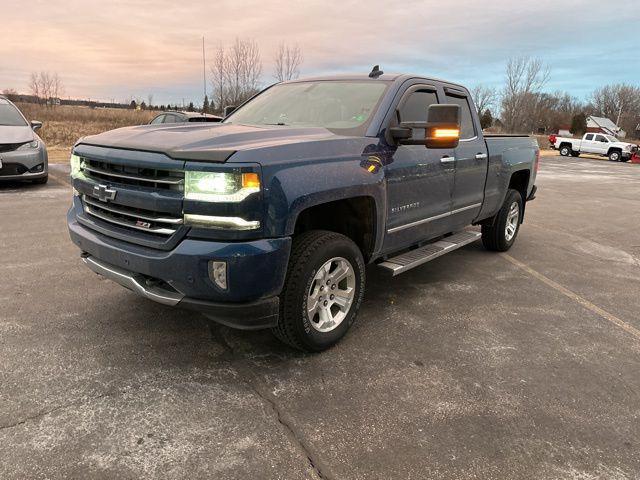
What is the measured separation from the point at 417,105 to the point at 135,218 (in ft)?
8.63

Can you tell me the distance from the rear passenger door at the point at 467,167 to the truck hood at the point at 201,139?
178 cm

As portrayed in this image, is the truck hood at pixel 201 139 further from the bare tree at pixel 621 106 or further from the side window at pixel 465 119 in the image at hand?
the bare tree at pixel 621 106

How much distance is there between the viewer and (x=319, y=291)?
3340mm

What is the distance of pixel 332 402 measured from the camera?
285cm

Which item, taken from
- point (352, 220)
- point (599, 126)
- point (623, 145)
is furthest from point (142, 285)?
point (599, 126)

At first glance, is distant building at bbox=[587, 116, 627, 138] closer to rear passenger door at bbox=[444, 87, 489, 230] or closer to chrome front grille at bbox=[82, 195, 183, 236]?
rear passenger door at bbox=[444, 87, 489, 230]

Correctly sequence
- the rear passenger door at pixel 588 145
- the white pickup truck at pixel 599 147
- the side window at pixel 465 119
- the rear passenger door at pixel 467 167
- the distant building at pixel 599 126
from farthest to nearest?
the distant building at pixel 599 126, the rear passenger door at pixel 588 145, the white pickup truck at pixel 599 147, the side window at pixel 465 119, the rear passenger door at pixel 467 167

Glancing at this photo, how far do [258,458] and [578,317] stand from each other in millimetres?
3277

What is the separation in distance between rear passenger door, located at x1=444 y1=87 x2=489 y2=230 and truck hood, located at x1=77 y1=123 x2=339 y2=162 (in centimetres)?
178

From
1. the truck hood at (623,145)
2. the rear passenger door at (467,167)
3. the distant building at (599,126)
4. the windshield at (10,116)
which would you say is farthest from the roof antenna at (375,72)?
the distant building at (599,126)

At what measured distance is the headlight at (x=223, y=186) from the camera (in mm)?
2699

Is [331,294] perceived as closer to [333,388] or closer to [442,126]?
[333,388]

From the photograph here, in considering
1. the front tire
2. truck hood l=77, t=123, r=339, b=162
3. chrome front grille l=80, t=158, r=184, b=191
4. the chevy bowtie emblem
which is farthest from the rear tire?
the chevy bowtie emblem

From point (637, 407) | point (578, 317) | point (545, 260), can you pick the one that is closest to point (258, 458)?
point (637, 407)
